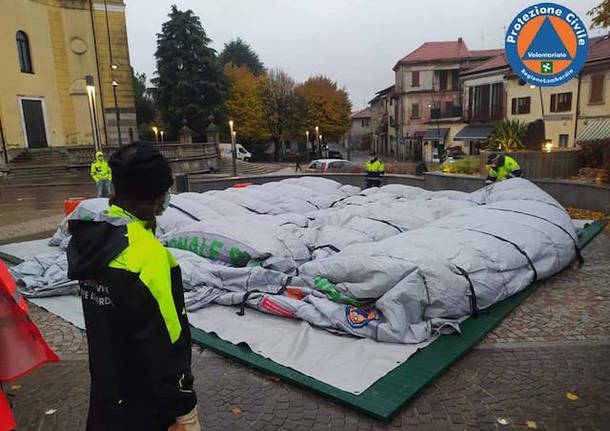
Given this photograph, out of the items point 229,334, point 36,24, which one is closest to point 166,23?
point 36,24

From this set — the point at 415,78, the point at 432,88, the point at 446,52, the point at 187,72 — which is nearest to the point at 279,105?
the point at 187,72

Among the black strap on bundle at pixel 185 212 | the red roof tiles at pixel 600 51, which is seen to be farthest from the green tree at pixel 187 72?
the black strap on bundle at pixel 185 212

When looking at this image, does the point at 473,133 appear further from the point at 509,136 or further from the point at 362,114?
the point at 362,114

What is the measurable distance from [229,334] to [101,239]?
268 cm

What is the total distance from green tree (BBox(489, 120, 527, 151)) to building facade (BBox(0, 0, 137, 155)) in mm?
21815

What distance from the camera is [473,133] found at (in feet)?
113

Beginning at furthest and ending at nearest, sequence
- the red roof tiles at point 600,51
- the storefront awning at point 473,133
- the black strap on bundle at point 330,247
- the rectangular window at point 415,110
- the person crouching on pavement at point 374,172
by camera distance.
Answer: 1. the rectangular window at point 415,110
2. the storefront awning at point 473,133
3. the red roof tiles at point 600,51
4. the person crouching on pavement at point 374,172
5. the black strap on bundle at point 330,247

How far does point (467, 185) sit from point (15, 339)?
1116cm

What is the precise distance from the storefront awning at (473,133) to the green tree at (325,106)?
13.4 meters

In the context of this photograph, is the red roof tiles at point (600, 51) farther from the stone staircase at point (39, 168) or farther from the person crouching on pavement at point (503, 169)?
the stone staircase at point (39, 168)

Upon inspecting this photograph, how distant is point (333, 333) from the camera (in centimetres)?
405

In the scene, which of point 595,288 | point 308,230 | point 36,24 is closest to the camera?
point 595,288

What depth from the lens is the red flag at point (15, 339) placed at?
2793mm

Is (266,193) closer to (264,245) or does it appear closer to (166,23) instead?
(264,245)
